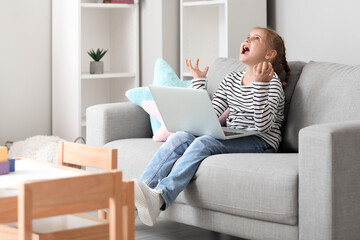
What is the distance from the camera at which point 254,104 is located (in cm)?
287

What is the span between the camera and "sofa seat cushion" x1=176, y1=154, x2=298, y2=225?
244 cm

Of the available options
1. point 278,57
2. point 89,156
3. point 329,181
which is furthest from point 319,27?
point 89,156

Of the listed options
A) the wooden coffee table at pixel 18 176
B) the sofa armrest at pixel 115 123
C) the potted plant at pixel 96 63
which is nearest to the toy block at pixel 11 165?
the wooden coffee table at pixel 18 176

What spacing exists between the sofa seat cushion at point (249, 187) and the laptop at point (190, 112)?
16 cm

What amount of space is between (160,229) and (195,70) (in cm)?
76

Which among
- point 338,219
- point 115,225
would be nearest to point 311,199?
point 338,219

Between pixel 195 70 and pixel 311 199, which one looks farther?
pixel 195 70

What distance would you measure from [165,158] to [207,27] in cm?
172

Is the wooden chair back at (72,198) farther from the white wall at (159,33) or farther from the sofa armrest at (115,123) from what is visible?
the white wall at (159,33)

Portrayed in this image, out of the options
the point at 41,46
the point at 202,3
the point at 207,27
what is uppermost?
the point at 202,3

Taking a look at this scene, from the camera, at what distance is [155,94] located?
289 cm

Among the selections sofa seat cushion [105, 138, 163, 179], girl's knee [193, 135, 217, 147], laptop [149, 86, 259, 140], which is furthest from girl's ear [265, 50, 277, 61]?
sofa seat cushion [105, 138, 163, 179]

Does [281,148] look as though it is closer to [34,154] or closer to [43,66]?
[34,154]

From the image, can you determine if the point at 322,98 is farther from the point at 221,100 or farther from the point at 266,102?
the point at 221,100
